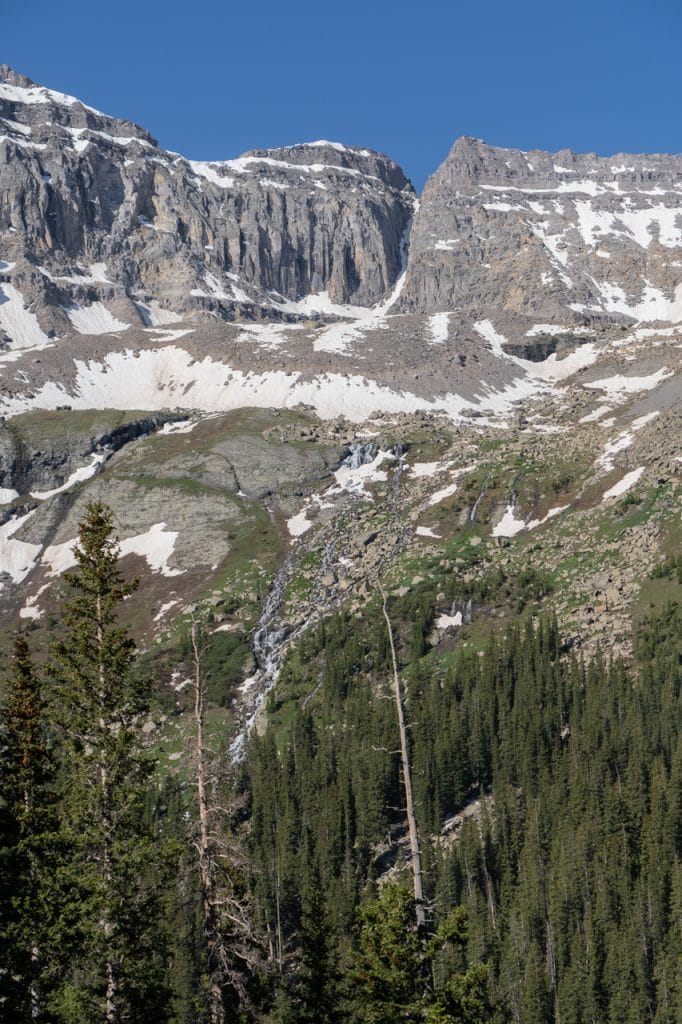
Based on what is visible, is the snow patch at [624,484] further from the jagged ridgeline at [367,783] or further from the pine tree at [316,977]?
the pine tree at [316,977]

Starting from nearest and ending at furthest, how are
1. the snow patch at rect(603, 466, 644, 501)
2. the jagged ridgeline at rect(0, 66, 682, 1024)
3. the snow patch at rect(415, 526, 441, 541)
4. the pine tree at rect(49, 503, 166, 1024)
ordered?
the pine tree at rect(49, 503, 166, 1024), the jagged ridgeline at rect(0, 66, 682, 1024), the snow patch at rect(603, 466, 644, 501), the snow patch at rect(415, 526, 441, 541)

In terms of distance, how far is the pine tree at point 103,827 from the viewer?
125 ft

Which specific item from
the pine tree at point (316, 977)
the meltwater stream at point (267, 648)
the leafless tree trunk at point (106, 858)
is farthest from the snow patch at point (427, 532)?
the leafless tree trunk at point (106, 858)

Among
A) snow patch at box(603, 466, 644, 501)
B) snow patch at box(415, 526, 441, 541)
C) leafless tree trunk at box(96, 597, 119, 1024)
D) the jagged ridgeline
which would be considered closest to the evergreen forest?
leafless tree trunk at box(96, 597, 119, 1024)

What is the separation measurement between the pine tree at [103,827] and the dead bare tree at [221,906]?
3.15 metres

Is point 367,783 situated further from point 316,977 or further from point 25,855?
point 25,855

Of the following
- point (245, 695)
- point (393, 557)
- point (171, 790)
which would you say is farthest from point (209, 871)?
point (393, 557)

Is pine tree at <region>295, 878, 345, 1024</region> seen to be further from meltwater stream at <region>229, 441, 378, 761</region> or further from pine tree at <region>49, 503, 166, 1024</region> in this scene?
meltwater stream at <region>229, 441, 378, 761</region>

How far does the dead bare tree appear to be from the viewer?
118ft

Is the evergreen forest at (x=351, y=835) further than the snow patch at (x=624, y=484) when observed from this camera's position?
No

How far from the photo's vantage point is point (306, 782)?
Result: 13438 centimetres

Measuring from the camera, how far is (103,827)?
129 feet

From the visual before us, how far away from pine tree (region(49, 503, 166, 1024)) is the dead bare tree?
3.15 m

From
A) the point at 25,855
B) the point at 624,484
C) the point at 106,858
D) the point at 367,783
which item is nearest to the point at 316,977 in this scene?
the point at 25,855
